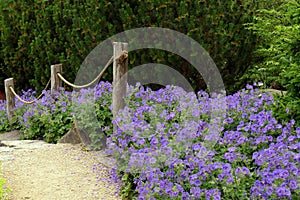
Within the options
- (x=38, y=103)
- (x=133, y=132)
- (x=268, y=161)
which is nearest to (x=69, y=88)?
(x=38, y=103)

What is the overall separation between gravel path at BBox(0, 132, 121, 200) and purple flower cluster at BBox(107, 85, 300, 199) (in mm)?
390

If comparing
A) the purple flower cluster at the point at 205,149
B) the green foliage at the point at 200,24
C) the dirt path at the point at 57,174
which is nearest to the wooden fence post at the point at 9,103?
the dirt path at the point at 57,174

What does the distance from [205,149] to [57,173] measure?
1997 millimetres

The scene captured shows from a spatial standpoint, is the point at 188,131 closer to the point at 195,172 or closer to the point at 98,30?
the point at 195,172

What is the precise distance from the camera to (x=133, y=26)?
716cm

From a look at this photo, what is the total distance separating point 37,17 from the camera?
27.6ft

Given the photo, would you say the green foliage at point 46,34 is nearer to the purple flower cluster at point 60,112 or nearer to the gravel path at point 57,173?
the purple flower cluster at point 60,112

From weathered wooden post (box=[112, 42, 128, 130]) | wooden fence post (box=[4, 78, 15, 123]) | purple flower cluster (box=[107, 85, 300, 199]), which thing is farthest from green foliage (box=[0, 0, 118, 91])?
purple flower cluster (box=[107, 85, 300, 199])

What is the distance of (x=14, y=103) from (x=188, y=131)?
485 cm

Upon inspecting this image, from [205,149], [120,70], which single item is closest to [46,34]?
[120,70]

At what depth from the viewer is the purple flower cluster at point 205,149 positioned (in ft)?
11.6

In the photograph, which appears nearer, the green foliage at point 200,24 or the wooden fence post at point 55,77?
the green foliage at point 200,24

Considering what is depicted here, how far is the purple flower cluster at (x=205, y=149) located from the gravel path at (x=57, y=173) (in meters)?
0.39

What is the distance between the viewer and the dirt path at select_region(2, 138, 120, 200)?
4.69 m
